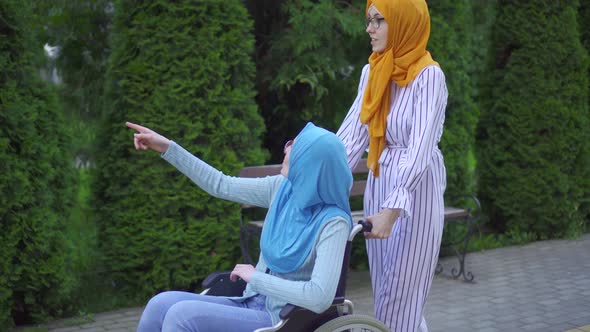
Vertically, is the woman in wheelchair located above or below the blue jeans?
above

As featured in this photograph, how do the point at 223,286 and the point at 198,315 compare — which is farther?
the point at 223,286

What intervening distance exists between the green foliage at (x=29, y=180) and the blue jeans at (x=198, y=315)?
6.73 ft

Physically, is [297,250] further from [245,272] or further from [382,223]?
[382,223]

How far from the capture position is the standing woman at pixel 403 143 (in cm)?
299

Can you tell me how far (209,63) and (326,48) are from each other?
51.1 inches

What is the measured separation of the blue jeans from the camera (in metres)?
2.65

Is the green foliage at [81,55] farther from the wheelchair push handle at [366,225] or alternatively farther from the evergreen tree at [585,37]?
the evergreen tree at [585,37]

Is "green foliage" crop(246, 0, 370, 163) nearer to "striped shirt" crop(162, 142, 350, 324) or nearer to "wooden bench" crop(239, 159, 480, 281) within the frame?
"wooden bench" crop(239, 159, 480, 281)

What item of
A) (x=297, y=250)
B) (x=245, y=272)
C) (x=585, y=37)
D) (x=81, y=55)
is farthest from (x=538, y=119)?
(x=245, y=272)

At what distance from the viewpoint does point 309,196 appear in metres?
2.65

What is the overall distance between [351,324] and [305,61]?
3760 millimetres

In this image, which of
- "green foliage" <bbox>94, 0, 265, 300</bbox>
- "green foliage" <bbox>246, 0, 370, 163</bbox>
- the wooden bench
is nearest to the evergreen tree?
the wooden bench

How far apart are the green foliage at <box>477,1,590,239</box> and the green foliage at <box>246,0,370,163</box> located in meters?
2.15

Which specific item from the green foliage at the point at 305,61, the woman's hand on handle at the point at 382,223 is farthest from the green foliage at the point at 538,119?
the woman's hand on handle at the point at 382,223
